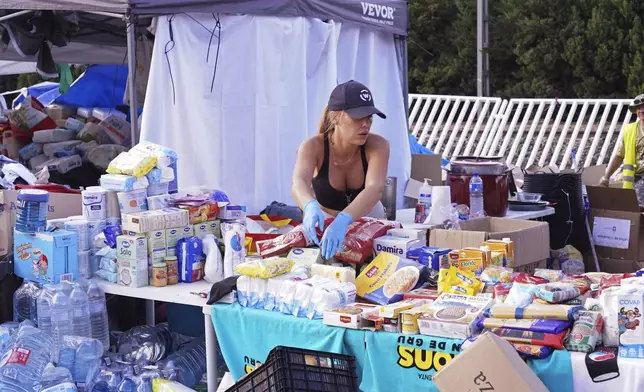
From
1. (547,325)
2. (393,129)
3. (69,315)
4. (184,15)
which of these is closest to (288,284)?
(547,325)

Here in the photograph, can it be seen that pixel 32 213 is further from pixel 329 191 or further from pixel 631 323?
pixel 631 323

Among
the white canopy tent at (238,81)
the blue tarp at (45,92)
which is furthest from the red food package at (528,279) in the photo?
the blue tarp at (45,92)

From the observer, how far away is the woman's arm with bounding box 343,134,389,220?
3977 millimetres

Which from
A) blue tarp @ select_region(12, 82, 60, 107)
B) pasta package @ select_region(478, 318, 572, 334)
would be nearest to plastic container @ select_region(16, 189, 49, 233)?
pasta package @ select_region(478, 318, 572, 334)

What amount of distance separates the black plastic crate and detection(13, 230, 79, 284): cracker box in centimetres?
142

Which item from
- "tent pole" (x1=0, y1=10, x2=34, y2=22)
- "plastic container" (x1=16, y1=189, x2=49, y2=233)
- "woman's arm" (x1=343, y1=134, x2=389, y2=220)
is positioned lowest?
"plastic container" (x1=16, y1=189, x2=49, y2=233)

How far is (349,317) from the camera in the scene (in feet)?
10.5

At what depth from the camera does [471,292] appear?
3328 millimetres

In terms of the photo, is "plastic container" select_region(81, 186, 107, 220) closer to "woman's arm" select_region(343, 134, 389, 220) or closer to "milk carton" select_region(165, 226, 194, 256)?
"milk carton" select_region(165, 226, 194, 256)

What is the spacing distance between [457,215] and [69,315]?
2.28 m

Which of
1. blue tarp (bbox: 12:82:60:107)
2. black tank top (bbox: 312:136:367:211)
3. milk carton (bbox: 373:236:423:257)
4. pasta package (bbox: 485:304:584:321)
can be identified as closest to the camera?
pasta package (bbox: 485:304:584:321)

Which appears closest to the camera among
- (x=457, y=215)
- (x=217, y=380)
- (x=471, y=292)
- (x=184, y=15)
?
(x=471, y=292)

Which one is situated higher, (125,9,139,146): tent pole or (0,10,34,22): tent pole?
(0,10,34,22): tent pole

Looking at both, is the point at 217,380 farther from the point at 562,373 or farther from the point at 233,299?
the point at 562,373
